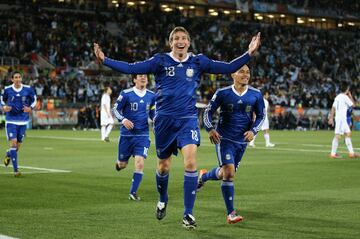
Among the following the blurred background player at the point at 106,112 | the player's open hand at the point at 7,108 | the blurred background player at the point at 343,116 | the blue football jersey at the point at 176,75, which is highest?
the blue football jersey at the point at 176,75

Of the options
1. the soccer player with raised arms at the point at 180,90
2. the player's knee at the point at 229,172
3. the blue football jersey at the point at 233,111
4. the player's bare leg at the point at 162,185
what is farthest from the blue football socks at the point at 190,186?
the blue football jersey at the point at 233,111

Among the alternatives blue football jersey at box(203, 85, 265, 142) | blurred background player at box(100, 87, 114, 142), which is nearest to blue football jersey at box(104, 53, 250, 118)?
blue football jersey at box(203, 85, 265, 142)

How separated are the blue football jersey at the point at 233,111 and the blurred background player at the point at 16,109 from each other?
7820 mm

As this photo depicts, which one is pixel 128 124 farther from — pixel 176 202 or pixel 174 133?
pixel 174 133

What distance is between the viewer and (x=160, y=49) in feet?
188

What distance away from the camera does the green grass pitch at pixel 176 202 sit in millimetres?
9531

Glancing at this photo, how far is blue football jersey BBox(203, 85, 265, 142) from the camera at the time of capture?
1091 cm

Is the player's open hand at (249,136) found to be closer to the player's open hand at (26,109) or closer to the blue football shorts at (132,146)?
the blue football shorts at (132,146)

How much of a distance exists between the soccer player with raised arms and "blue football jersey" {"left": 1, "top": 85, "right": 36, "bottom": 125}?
333 inches

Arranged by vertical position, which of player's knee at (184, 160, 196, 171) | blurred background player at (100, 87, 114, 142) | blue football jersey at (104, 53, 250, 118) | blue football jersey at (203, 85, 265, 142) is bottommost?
blurred background player at (100, 87, 114, 142)

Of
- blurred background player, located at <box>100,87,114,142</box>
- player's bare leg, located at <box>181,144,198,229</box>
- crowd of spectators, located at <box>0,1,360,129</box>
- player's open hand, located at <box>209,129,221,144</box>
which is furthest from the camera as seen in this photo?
crowd of spectators, located at <box>0,1,360,129</box>

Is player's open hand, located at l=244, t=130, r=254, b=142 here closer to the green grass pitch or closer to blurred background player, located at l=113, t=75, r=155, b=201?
the green grass pitch

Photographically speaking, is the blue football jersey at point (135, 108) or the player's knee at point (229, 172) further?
the blue football jersey at point (135, 108)

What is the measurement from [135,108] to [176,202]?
2.18 metres
